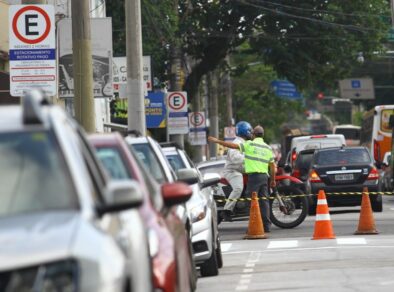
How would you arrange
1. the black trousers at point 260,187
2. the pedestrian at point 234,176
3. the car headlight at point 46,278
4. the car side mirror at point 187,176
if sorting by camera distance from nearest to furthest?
the car headlight at point 46,278, the car side mirror at point 187,176, the black trousers at point 260,187, the pedestrian at point 234,176

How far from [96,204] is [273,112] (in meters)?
92.7

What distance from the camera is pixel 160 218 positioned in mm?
9133

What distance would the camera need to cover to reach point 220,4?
49.3 meters

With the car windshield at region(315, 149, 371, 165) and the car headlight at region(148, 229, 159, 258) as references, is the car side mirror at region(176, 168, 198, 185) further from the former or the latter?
the car windshield at region(315, 149, 371, 165)

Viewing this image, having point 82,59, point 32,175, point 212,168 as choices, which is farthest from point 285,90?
point 32,175

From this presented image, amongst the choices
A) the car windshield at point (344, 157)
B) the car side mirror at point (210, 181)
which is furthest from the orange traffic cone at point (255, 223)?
the car windshield at point (344, 157)

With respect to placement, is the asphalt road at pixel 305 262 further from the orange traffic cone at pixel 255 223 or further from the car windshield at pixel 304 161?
the car windshield at pixel 304 161

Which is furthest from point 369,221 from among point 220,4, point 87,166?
point 220,4

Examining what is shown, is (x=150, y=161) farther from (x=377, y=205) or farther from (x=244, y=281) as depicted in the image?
(x=377, y=205)

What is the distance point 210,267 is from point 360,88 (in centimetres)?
7899

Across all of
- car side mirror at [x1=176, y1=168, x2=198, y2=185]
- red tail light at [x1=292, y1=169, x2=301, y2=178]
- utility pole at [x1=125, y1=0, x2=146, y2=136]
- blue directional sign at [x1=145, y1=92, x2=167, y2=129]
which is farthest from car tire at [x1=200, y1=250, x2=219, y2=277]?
blue directional sign at [x1=145, y1=92, x2=167, y2=129]

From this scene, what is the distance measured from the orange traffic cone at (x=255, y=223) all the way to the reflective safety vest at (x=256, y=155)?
0.60 metres

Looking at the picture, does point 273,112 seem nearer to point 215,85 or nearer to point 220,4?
point 215,85

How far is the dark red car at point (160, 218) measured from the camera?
→ 861 cm
